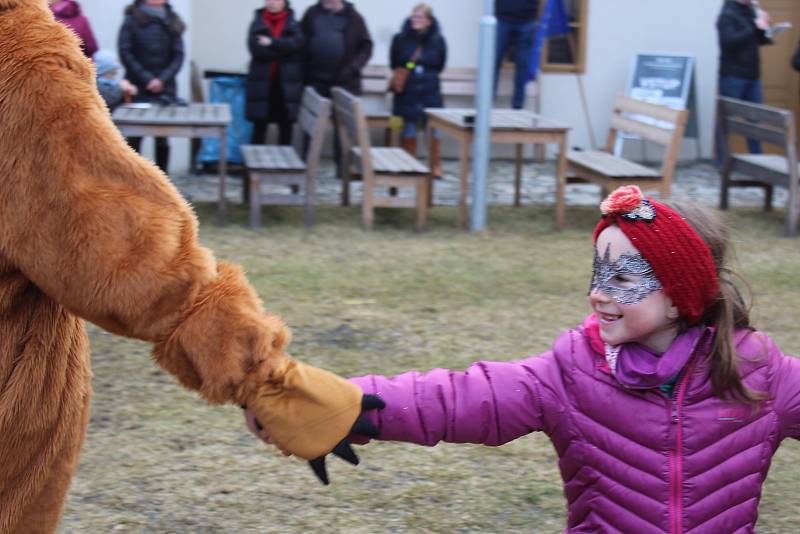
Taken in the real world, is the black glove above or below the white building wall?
below

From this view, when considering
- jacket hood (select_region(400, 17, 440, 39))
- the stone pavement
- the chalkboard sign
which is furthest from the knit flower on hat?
the chalkboard sign

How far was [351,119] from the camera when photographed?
9.45 metres

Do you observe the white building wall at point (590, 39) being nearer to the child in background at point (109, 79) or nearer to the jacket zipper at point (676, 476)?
the child in background at point (109, 79)

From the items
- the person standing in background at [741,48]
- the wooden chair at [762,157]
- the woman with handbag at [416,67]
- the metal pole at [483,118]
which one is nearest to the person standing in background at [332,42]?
the woman with handbag at [416,67]

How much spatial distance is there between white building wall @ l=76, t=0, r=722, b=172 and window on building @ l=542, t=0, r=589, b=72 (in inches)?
3.1

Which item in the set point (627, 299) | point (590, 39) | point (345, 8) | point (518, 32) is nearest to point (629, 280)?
point (627, 299)

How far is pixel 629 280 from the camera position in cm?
246

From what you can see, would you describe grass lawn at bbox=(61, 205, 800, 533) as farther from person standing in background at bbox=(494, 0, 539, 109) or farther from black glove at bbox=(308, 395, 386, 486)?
person standing in background at bbox=(494, 0, 539, 109)

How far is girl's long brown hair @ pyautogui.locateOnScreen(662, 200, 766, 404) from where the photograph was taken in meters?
2.40

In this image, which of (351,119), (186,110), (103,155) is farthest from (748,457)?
(186,110)

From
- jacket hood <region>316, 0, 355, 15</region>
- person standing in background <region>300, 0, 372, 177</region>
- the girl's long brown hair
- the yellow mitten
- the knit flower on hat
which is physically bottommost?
the yellow mitten

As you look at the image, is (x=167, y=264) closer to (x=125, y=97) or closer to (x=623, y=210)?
(x=623, y=210)

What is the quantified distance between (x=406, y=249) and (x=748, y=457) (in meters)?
6.20

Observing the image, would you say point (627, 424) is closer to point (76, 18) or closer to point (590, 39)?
point (76, 18)
